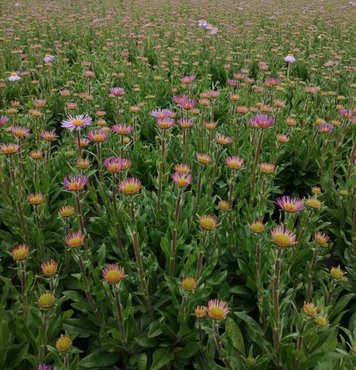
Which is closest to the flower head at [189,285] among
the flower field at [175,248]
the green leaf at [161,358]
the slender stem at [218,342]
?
the flower field at [175,248]

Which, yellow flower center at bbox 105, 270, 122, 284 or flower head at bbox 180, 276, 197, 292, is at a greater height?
yellow flower center at bbox 105, 270, 122, 284

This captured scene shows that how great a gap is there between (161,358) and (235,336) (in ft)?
1.23

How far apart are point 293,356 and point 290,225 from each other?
2.73 feet

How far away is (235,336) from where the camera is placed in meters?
1.99

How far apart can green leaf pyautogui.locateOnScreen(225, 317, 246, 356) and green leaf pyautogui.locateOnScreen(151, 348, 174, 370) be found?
305 millimetres

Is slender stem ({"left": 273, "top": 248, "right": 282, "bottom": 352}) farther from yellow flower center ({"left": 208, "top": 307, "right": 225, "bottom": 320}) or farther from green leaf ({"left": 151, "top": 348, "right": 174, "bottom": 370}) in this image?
green leaf ({"left": 151, "top": 348, "right": 174, "bottom": 370})

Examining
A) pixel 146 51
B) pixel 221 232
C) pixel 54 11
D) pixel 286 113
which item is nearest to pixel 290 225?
pixel 221 232

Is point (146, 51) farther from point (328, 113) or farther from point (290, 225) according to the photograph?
point (290, 225)

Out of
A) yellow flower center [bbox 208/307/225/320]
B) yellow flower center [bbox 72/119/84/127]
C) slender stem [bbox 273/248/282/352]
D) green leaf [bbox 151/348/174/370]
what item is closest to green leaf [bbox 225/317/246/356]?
slender stem [bbox 273/248/282/352]

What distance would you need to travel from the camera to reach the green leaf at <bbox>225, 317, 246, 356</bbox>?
1.96m

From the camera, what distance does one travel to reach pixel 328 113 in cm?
413

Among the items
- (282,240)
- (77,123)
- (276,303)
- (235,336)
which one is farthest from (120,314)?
(77,123)

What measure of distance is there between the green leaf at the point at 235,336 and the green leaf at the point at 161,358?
305mm

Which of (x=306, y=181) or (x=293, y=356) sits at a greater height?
(x=293, y=356)
